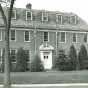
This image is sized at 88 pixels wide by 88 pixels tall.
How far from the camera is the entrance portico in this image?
1123 inches

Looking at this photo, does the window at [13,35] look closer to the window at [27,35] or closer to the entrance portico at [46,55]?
the window at [27,35]

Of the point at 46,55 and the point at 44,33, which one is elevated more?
the point at 44,33

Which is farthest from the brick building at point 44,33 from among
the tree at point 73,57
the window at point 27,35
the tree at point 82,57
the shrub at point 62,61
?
the shrub at point 62,61

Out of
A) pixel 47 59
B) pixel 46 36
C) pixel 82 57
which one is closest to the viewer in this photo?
pixel 47 59

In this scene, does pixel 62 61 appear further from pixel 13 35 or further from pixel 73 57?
pixel 13 35

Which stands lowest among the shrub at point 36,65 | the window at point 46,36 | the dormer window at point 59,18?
the shrub at point 36,65

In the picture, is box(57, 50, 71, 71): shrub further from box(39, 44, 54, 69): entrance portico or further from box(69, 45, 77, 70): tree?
box(39, 44, 54, 69): entrance portico

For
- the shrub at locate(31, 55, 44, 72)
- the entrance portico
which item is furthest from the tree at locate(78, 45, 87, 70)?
the shrub at locate(31, 55, 44, 72)

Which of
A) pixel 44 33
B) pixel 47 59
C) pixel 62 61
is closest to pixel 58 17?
pixel 44 33

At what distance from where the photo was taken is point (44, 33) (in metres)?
29.1

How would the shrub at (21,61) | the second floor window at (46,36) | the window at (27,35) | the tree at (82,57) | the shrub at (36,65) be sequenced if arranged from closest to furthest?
the shrub at (21,61) → the shrub at (36,65) → the window at (27,35) → the second floor window at (46,36) → the tree at (82,57)

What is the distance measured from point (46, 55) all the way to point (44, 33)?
2919 millimetres

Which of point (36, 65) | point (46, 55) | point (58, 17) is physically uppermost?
point (58, 17)

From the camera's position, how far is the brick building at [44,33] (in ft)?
90.8
